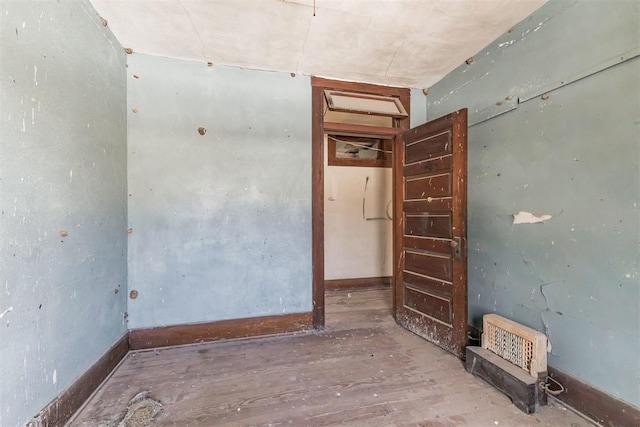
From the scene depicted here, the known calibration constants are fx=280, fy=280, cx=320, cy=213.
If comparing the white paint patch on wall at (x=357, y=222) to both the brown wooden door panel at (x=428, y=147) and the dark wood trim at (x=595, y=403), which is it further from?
the dark wood trim at (x=595, y=403)

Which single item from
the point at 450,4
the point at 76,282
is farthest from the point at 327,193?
the point at 76,282

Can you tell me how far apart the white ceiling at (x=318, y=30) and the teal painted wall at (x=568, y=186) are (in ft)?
1.09

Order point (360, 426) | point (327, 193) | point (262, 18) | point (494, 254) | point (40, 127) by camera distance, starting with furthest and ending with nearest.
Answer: point (327, 193) → point (494, 254) → point (262, 18) → point (360, 426) → point (40, 127)

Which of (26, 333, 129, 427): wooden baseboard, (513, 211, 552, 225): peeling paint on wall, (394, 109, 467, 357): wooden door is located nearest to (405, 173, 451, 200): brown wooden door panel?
(394, 109, 467, 357): wooden door

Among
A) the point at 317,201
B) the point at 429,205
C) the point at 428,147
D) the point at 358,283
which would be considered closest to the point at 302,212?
the point at 317,201

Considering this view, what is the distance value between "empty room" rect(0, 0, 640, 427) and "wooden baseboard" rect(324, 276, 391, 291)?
3.80 feet

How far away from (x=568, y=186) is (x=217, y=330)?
2.87m

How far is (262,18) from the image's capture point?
76.7 inches

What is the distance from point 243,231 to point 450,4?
234cm

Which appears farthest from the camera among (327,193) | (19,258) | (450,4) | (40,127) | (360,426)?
(327,193)

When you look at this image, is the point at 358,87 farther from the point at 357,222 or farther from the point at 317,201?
the point at 357,222

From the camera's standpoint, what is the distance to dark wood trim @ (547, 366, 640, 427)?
142cm

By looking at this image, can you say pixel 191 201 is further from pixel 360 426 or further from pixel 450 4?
pixel 450 4

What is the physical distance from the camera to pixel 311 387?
1855 millimetres
